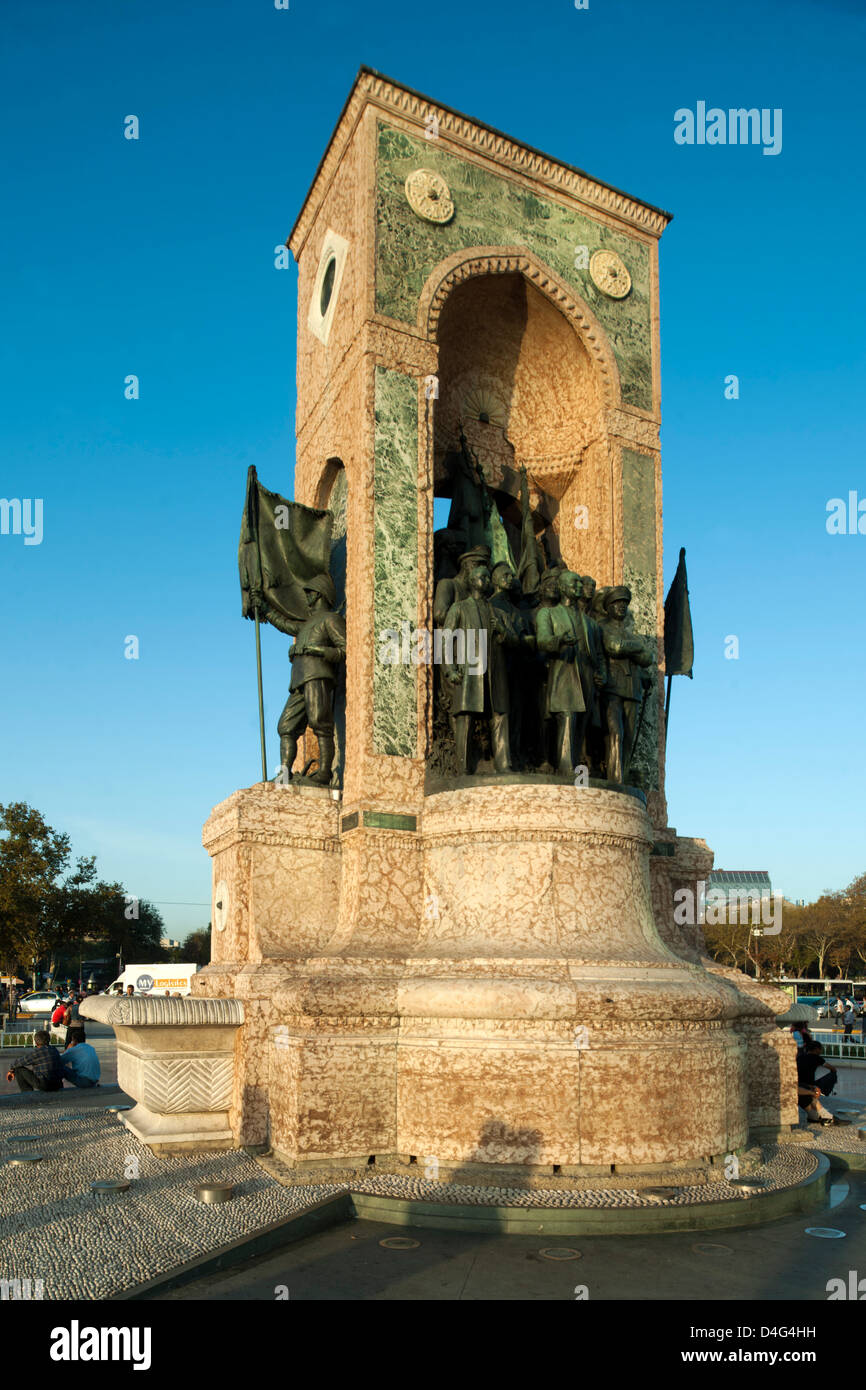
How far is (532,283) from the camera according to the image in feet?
40.7

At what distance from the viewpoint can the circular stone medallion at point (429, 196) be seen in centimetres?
1140

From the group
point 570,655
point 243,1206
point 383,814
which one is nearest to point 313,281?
point 570,655

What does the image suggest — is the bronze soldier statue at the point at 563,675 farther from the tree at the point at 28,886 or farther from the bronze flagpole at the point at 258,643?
the tree at the point at 28,886

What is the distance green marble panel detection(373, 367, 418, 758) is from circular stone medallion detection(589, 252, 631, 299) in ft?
11.1

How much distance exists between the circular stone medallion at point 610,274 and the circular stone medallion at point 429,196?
216 cm

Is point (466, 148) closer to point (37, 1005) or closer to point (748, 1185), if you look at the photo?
point (748, 1185)

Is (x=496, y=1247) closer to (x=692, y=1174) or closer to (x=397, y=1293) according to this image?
(x=397, y=1293)

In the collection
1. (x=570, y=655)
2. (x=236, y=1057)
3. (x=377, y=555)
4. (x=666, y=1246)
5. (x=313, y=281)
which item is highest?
(x=313, y=281)

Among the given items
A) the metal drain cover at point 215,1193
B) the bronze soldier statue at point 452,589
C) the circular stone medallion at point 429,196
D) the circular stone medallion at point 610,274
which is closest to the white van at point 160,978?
the bronze soldier statue at point 452,589

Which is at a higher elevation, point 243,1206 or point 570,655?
point 570,655

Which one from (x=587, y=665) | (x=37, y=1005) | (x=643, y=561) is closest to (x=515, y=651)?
(x=587, y=665)

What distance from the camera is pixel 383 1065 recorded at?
7.96 meters
